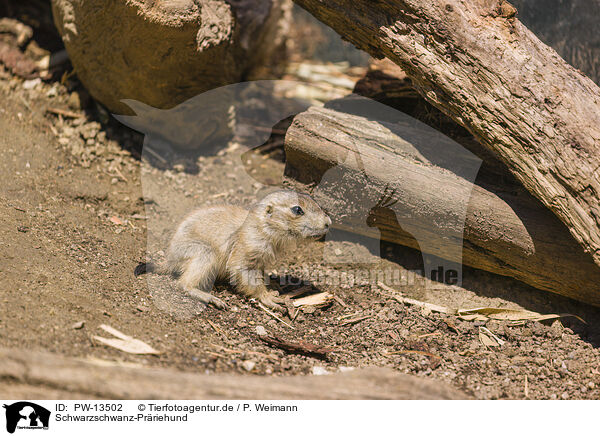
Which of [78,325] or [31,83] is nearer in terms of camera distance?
[78,325]

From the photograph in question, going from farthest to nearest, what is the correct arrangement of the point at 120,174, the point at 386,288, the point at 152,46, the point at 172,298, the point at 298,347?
1. the point at 120,174
2. the point at 152,46
3. the point at 386,288
4. the point at 172,298
5. the point at 298,347

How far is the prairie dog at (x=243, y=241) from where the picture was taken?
508 cm

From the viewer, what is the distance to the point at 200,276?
501cm

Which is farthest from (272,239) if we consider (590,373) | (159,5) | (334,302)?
(590,373)

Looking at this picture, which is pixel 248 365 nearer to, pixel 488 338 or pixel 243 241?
pixel 243 241

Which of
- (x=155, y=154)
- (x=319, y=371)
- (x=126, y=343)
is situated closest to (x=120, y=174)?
(x=155, y=154)

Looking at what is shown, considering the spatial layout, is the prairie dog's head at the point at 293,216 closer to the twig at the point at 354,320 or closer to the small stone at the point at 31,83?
the twig at the point at 354,320

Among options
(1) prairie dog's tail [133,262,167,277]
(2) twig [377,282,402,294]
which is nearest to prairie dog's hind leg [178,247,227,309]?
(1) prairie dog's tail [133,262,167,277]

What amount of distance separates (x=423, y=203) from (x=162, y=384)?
3.07 m

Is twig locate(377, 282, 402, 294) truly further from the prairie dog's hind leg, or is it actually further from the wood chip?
the prairie dog's hind leg

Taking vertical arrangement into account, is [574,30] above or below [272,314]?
above
